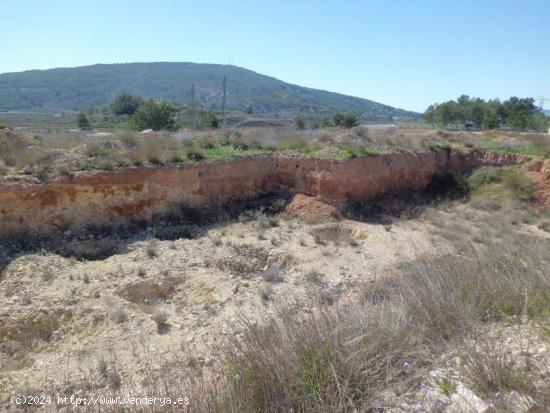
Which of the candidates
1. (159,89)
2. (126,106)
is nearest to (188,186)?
(126,106)

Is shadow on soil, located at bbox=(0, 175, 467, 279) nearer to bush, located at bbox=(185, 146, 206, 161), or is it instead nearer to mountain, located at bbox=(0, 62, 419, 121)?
bush, located at bbox=(185, 146, 206, 161)

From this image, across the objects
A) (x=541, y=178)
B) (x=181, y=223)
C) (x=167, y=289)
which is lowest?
(x=167, y=289)

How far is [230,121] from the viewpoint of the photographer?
139 ft

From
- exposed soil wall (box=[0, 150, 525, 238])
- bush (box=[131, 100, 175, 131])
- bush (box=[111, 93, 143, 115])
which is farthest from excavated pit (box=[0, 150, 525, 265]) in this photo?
bush (box=[111, 93, 143, 115])

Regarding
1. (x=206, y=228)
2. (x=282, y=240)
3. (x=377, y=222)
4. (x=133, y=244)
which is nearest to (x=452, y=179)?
(x=377, y=222)

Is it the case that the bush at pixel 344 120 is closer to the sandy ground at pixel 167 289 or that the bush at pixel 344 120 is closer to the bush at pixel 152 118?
the bush at pixel 152 118

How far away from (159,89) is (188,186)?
278 feet

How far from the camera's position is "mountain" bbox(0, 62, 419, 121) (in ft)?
235

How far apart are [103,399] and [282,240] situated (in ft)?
28.9

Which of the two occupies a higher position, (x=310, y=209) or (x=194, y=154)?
(x=194, y=154)

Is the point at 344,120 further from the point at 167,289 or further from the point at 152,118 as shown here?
the point at 167,289

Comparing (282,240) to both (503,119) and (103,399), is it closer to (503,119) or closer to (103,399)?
(103,399)

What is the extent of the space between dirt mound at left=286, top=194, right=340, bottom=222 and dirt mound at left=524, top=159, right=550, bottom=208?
27.4ft

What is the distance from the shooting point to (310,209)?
13.4m
